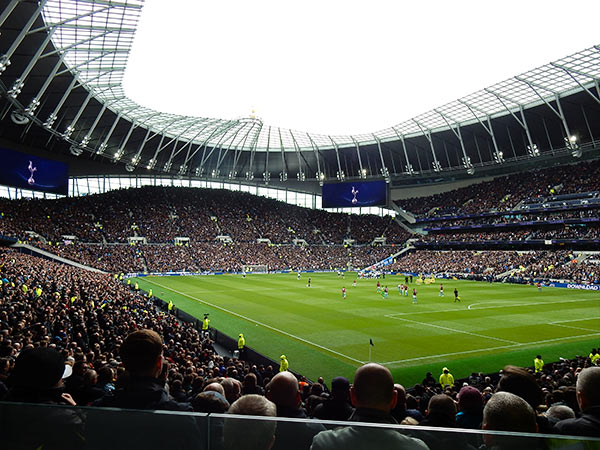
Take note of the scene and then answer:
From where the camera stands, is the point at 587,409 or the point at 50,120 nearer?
the point at 587,409

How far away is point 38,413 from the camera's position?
3.24 metres

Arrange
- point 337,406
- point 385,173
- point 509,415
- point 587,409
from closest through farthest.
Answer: point 509,415 → point 587,409 → point 337,406 → point 385,173

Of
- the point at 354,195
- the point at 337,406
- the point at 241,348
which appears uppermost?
the point at 354,195

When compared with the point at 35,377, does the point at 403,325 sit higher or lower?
lower

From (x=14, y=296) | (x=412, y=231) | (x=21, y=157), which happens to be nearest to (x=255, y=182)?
(x=412, y=231)

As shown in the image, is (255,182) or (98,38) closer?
(98,38)

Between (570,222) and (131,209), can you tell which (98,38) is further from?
(570,222)

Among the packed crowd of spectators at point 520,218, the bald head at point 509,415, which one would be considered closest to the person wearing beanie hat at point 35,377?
the bald head at point 509,415

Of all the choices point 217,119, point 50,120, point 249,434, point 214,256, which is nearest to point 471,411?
point 249,434

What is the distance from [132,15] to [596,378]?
37497 millimetres

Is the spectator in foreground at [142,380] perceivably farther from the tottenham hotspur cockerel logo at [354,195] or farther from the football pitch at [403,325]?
the tottenham hotspur cockerel logo at [354,195]

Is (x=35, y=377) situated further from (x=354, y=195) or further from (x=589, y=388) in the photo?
(x=354, y=195)

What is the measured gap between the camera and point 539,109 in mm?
60625

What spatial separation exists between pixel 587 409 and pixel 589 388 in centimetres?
19
